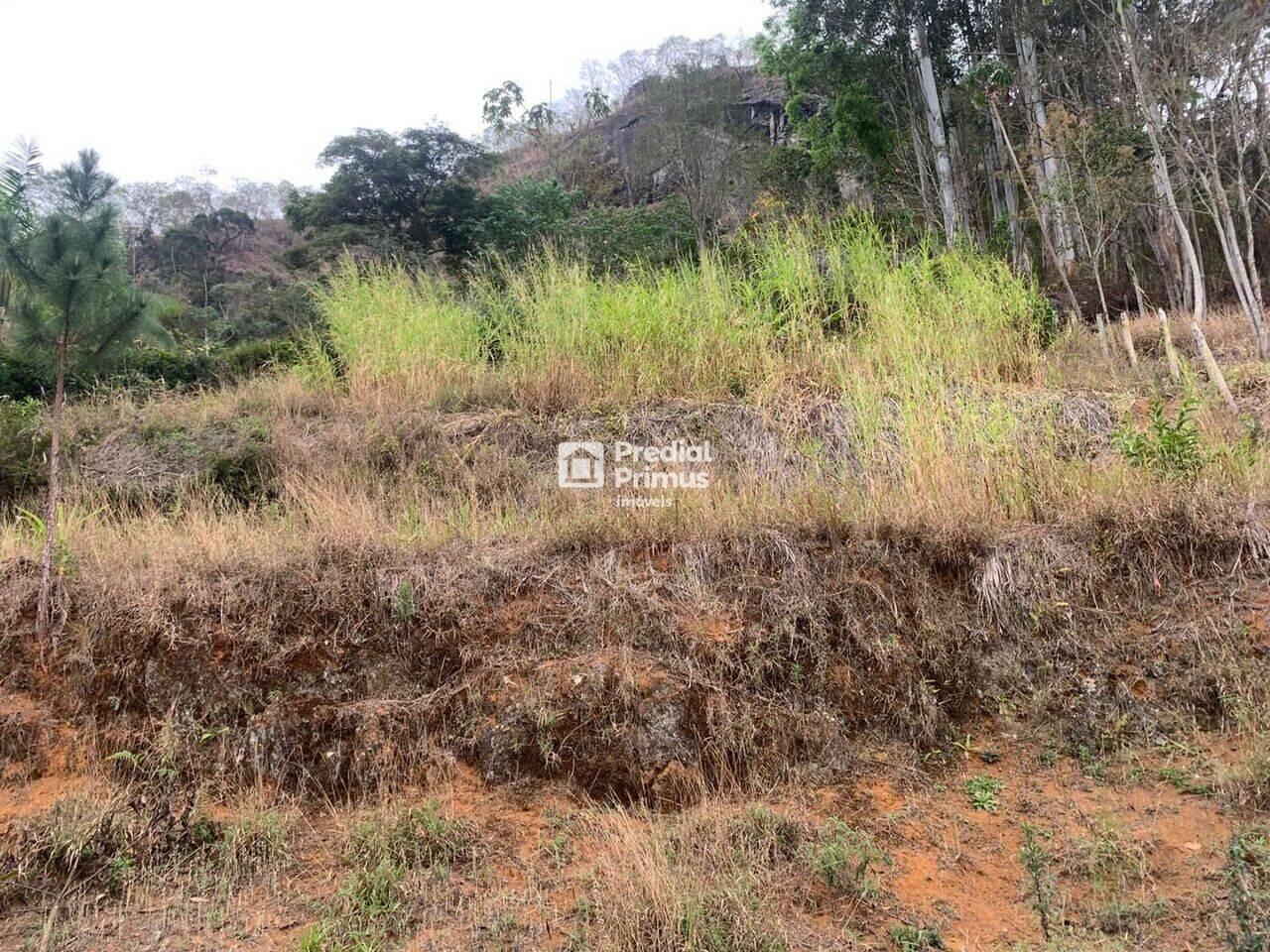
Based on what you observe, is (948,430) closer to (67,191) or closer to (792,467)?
(792,467)

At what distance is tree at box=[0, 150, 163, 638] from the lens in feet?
12.8

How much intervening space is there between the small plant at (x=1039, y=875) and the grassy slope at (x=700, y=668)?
0.29 ft

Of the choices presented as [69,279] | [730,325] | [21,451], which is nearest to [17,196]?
[69,279]

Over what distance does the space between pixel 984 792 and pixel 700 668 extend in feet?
4.33

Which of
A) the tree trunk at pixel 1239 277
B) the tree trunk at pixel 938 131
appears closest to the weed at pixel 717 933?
the tree trunk at pixel 1239 277

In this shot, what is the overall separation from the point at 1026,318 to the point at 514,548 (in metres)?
5.03

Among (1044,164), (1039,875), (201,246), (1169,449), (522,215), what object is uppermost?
(201,246)

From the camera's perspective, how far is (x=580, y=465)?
5418 millimetres

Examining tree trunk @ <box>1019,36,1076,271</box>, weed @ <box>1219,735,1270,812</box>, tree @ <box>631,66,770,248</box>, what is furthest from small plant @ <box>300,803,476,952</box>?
tree @ <box>631,66,770,248</box>

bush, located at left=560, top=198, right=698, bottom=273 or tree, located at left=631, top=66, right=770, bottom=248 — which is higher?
tree, located at left=631, top=66, right=770, bottom=248

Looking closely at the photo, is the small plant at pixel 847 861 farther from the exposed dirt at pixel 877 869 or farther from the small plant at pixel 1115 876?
the small plant at pixel 1115 876

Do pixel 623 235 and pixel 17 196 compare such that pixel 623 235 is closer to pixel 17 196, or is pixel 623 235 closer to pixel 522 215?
pixel 522 215

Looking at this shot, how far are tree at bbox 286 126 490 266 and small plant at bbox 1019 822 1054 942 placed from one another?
13.9 meters

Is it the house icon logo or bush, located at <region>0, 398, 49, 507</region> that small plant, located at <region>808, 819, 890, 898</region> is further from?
bush, located at <region>0, 398, 49, 507</region>
